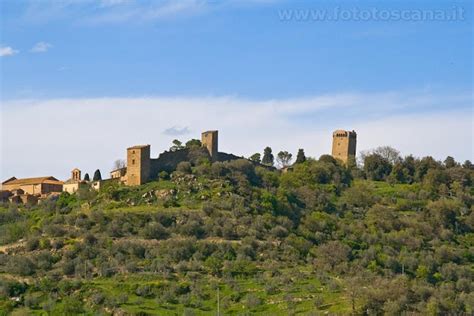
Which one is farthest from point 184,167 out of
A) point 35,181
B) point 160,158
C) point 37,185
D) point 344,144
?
point 344,144

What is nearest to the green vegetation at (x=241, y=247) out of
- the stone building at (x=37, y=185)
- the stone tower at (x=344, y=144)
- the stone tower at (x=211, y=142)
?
the stone tower at (x=211, y=142)

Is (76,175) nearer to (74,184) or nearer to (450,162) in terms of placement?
(74,184)

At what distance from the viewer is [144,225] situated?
45312 mm

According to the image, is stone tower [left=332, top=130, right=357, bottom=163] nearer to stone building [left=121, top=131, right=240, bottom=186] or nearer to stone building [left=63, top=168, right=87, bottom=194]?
stone building [left=121, top=131, right=240, bottom=186]

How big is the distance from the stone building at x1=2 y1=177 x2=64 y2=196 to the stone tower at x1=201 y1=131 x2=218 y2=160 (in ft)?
40.0

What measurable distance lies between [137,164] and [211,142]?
860 centimetres

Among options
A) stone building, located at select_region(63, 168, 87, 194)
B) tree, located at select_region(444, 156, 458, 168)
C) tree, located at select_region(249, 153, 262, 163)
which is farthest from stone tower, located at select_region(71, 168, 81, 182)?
tree, located at select_region(444, 156, 458, 168)

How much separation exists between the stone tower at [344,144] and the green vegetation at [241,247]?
8969 mm

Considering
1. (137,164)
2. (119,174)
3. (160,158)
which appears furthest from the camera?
(119,174)

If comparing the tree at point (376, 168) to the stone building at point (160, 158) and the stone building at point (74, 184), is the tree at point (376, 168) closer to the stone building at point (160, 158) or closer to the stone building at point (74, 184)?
the stone building at point (160, 158)

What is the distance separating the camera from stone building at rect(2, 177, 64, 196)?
62.6m

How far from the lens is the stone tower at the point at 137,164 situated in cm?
5115

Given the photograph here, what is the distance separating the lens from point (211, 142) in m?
58.7

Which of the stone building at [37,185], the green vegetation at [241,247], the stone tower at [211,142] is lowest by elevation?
the green vegetation at [241,247]
